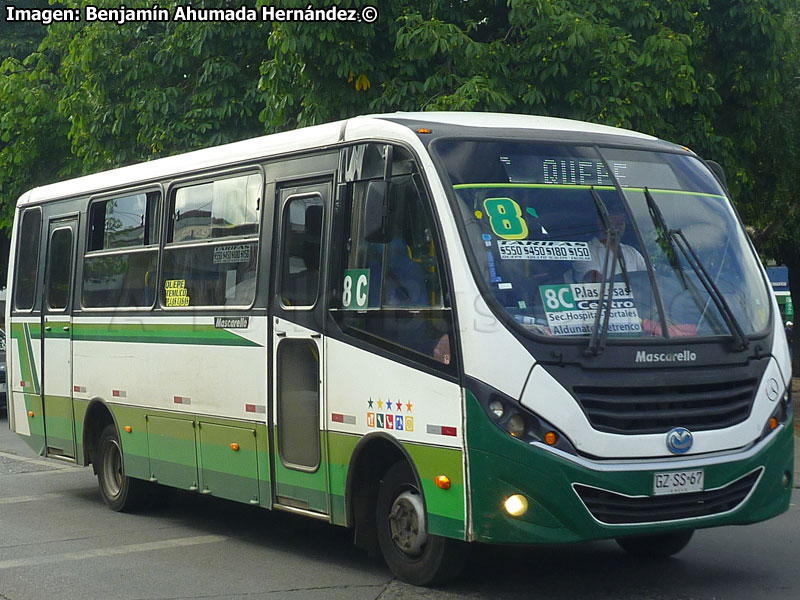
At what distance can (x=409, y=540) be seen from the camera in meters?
7.52

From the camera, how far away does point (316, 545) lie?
927 cm

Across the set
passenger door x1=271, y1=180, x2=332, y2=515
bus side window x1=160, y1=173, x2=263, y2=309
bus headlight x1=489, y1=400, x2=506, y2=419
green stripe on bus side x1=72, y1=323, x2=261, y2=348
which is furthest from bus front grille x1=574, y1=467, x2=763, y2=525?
bus side window x1=160, y1=173, x2=263, y2=309

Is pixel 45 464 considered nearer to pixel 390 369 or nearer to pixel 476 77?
pixel 476 77

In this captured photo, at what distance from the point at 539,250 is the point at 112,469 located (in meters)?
5.69

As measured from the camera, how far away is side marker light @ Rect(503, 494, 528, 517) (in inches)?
264

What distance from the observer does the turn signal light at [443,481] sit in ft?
23.0

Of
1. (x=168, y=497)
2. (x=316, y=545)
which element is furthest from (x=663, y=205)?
(x=168, y=497)

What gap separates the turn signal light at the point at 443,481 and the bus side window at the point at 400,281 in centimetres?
63

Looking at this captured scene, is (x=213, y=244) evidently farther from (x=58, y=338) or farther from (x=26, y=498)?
(x=26, y=498)

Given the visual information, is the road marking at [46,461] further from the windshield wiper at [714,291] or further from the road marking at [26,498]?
the windshield wiper at [714,291]

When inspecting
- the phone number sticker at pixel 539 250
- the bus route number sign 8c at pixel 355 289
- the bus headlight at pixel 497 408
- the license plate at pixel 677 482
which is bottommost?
the license plate at pixel 677 482

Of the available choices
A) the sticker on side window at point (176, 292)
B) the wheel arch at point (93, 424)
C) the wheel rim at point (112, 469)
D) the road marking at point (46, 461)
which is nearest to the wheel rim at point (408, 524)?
the sticker on side window at point (176, 292)

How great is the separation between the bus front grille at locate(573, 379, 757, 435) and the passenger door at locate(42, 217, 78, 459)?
6.47 metres

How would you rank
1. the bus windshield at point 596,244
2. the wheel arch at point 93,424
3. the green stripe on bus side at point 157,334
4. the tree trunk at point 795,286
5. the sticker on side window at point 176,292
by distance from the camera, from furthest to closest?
the tree trunk at point 795,286 → the wheel arch at point 93,424 → the sticker on side window at point 176,292 → the green stripe on bus side at point 157,334 → the bus windshield at point 596,244
